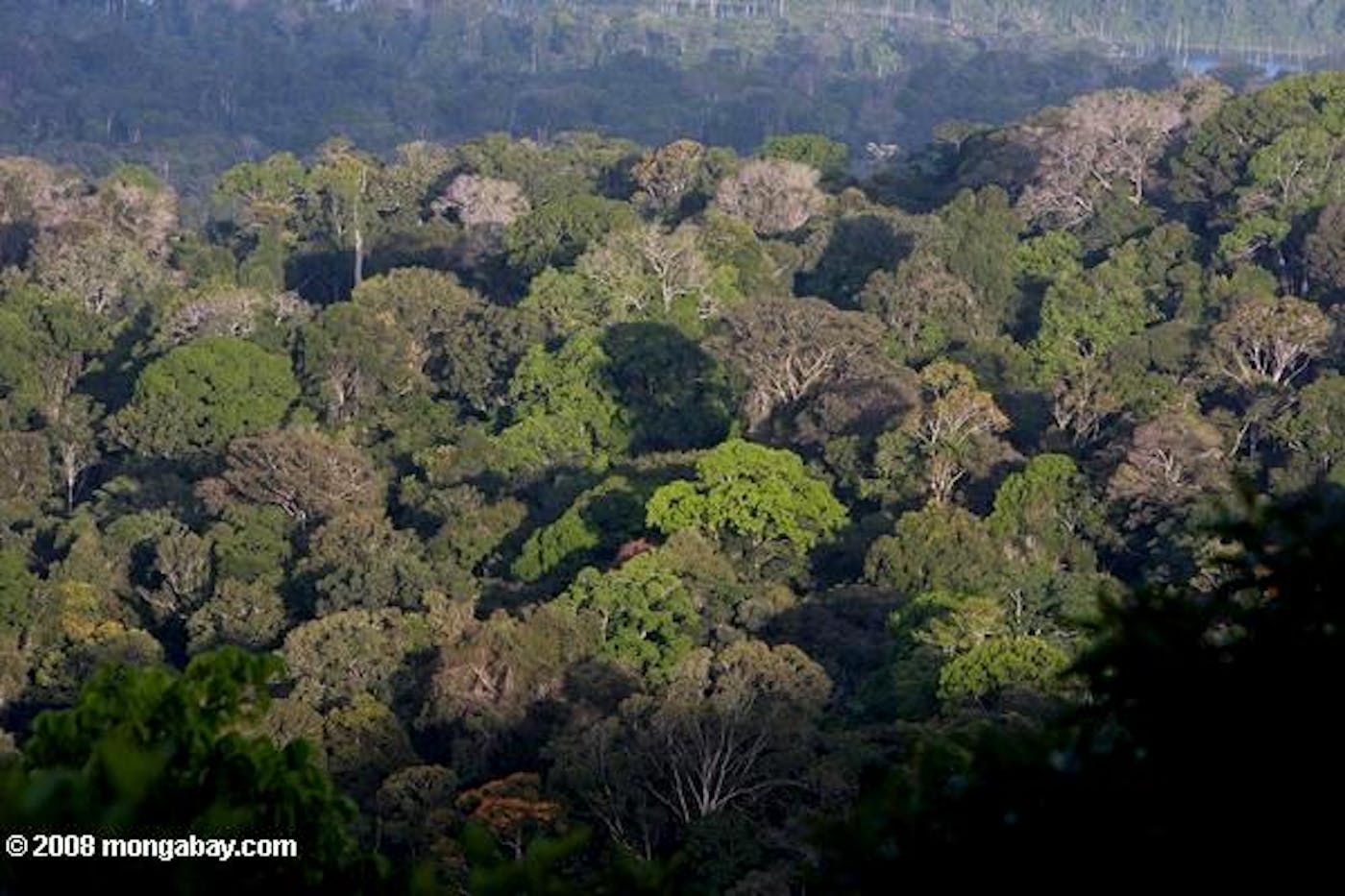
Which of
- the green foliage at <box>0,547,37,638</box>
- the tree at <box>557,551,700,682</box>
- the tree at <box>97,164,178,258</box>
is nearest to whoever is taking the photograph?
the tree at <box>557,551,700,682</box>

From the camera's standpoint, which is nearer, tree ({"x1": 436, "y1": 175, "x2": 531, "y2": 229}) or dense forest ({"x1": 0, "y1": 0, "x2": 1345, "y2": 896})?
dense forest ({"x1": 0, "y1": 0, "x2": 1345, "y2": 896})

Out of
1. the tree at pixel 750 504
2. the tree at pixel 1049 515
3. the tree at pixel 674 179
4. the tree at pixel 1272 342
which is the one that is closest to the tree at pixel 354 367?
the tree at pixel 750 504

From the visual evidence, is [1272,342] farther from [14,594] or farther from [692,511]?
[14,594]

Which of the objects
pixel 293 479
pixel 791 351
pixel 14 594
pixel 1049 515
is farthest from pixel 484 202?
pixel 14 594

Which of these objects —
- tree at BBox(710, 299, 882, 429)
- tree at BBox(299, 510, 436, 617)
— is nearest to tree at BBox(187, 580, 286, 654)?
tree at BBox(299, 510, 436, 617)

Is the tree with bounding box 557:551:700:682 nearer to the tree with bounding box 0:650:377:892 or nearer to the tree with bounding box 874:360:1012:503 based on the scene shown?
the tree with bounding box 874:360:1012:503

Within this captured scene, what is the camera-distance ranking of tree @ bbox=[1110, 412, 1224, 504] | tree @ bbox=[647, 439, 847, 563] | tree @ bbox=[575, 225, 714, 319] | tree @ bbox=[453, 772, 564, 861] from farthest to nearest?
tree @ bbox=[575, 225, 714, 319], tree @ bbox=[1110, 412, 1224, 504], tree @ bbox=[647, 439, 847, 563], tree @ bbox=[453, 772, 564, 861]
